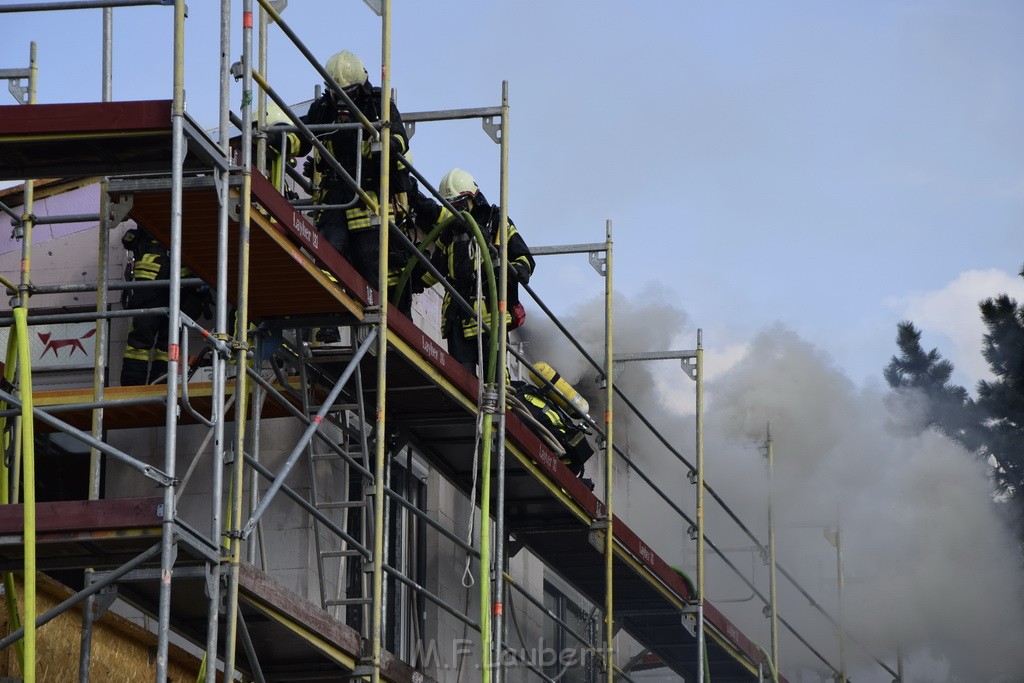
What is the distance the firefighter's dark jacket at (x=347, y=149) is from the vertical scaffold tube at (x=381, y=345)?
22.1 inches

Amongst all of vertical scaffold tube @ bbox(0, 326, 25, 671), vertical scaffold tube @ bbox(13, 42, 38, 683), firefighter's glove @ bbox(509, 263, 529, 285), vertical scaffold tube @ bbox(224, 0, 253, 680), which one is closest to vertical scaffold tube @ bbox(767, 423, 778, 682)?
firefighter's glove @ bbox(509, 263, 529, 285)

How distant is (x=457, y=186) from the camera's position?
14.8 m

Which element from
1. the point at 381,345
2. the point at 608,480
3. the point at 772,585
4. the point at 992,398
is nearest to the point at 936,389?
the point at 992,398

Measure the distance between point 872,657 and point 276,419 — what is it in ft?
38.1

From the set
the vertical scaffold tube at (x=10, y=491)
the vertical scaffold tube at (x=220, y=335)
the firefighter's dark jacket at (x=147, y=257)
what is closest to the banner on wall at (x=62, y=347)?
the firefighter's dark jacket at (x=147, y=257)

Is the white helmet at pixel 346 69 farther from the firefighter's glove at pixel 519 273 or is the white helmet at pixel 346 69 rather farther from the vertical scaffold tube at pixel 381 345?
the firefighter's glove at pixel 519 273

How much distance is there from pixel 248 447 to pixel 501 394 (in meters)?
2.15

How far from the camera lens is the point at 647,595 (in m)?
17.5

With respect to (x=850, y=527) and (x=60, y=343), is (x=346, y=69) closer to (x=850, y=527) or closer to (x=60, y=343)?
(x=60, y=343)

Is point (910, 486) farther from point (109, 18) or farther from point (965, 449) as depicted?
point (109, 18)

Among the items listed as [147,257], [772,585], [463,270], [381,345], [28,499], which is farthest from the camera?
[772,585]

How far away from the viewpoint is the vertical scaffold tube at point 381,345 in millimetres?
10797

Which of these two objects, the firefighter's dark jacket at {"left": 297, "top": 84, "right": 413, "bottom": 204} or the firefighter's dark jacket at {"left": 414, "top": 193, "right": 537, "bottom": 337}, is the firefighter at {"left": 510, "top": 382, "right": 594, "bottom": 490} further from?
the firefighter's dark jacket at {"left": 297, "top": 84, "right": 413, "bottom": 204}

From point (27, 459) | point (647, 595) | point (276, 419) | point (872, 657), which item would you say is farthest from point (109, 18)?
point (872, 657)
